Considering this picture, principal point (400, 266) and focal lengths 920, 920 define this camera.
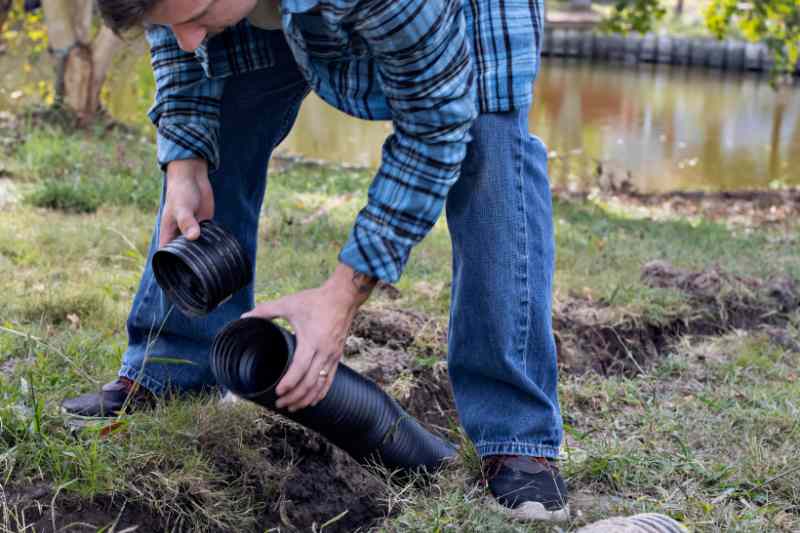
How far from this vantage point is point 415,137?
6.98ft

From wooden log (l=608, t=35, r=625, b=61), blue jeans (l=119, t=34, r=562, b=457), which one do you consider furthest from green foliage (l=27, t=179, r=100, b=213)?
wooden log (l=608, t=35, r=625, b=61)

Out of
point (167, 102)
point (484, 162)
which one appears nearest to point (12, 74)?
point (167, 102)

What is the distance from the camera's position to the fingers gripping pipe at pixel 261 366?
7.52 feet

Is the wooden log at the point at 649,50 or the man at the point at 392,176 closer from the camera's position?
the man at the point at 392,176

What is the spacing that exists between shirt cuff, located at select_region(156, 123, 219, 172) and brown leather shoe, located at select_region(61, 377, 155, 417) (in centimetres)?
68

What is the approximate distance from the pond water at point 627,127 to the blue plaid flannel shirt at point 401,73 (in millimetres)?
5780

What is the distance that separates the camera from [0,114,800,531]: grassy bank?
92.3 inches

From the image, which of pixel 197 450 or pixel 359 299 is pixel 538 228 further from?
pixel 197 450

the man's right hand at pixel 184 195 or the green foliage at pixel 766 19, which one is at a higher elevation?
the green foliage at pixel 766 19

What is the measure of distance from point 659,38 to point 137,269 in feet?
Answer: 63.7

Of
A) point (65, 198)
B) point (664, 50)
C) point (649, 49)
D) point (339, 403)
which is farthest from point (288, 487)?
point (649, 49)

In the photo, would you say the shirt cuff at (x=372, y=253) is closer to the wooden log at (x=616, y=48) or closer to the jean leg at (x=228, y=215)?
the jean leg at (x=228, y=215)

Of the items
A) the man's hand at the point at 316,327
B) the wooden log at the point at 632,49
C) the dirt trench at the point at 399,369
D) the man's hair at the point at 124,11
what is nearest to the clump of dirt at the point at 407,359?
the dirt trench at the point at 399,369

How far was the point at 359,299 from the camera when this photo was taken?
214cm
